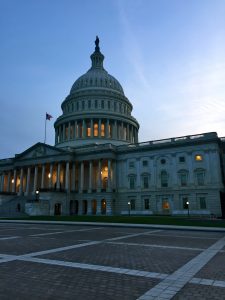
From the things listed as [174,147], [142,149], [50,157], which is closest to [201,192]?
[174,147]

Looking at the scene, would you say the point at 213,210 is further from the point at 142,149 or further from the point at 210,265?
the point at 210,265

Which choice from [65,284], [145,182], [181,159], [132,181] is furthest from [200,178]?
[65,284]

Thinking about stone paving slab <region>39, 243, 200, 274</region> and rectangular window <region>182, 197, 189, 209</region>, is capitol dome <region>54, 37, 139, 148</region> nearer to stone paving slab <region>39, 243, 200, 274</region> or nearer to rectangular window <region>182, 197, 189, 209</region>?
rectangular window <region>182, 197, 189, 209</region>

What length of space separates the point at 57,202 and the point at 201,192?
33.9 metres

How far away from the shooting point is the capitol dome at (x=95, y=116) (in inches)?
3351

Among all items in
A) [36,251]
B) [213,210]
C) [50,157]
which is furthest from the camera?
[50,157]

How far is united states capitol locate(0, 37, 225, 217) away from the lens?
2210 inches

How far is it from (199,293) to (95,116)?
264 feet

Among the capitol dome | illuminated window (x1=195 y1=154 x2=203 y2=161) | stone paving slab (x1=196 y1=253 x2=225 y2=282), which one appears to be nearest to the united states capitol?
illuminated window (x1=195 y1=154 x2=203 y2=161)

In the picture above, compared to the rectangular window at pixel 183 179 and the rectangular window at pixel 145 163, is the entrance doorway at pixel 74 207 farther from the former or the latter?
the rectangular window at pixel 183 179

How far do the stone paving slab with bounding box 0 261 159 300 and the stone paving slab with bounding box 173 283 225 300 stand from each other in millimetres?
893

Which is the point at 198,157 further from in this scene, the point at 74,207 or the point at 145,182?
the point at 74,207

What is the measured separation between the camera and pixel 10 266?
30.3 feet

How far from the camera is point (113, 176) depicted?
67.2m
